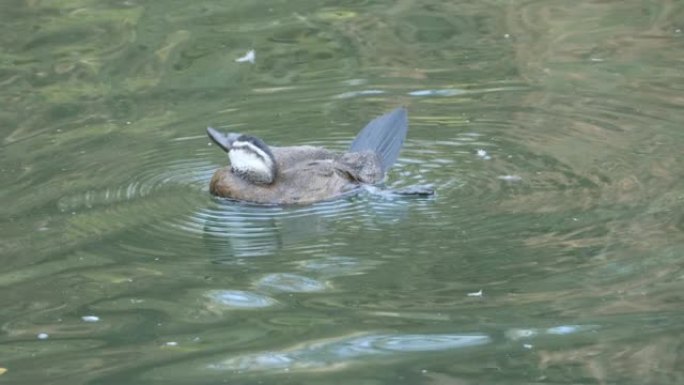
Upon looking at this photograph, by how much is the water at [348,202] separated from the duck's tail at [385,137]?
0.17 m

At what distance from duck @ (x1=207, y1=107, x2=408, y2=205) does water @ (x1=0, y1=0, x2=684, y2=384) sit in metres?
0.13

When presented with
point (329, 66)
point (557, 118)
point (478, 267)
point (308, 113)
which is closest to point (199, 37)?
point (329, 66)

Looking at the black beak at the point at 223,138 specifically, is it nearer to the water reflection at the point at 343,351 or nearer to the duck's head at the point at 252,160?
the duck's head at the point at 252,160

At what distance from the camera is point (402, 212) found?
28.1ft

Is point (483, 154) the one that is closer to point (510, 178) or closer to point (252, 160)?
point (510, 178)

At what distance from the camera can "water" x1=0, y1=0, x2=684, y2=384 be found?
6.45m

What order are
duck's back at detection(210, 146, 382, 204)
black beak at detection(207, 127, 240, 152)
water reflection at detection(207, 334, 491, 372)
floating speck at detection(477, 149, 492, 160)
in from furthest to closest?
floating speck at detection(477, 149, 492, 160), black beak at detection(207, 127, 240, 152), duck's back at detection(210, 146, 382, 204), water reflection at detection(207, 334, 491, 372)

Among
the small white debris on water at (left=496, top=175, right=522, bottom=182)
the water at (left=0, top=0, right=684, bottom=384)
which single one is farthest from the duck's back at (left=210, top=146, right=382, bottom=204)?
the small white debris on water at (left=496, top=175, right=522, bottom=182)

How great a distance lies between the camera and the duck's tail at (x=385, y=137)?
952 centimetres

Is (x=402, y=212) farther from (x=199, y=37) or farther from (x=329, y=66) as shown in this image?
(x=199, y=37)

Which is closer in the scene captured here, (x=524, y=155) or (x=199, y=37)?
(x=524, y=155)

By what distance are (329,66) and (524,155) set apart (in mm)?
3029

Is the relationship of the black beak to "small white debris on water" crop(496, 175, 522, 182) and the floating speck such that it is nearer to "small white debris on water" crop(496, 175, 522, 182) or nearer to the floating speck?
the floating speck

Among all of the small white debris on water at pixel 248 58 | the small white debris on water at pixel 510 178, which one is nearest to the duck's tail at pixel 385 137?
the small white debris on water at pixel 510 178
